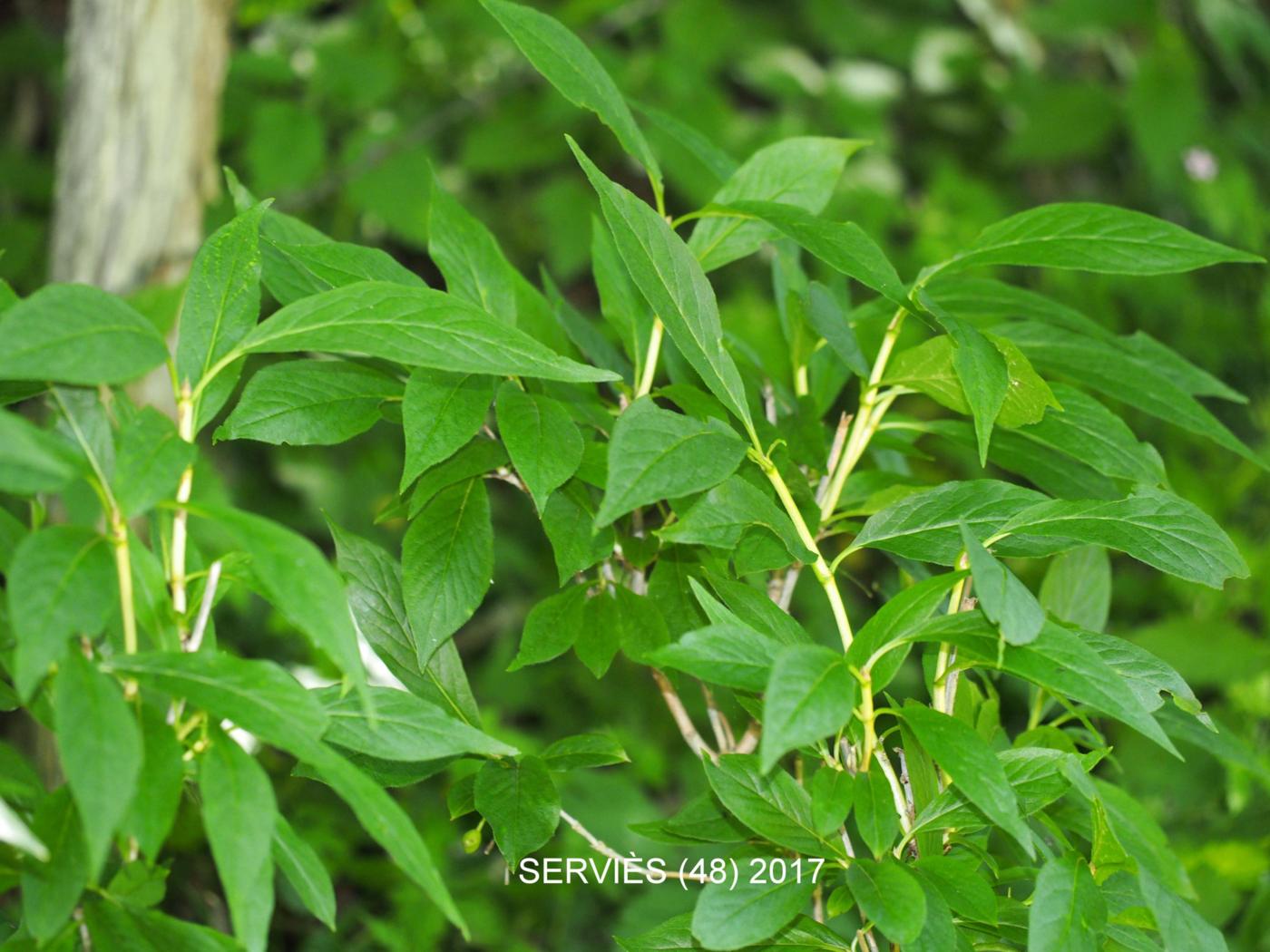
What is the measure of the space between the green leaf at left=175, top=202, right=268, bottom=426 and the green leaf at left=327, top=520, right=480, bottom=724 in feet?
0.38

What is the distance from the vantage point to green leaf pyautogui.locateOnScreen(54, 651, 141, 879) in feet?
1.07

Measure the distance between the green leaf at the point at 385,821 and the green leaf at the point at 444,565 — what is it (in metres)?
0.12

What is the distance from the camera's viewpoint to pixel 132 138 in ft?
3.91

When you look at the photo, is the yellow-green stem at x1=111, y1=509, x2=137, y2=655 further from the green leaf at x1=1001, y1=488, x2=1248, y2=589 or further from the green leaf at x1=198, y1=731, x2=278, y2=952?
the green leaf at x1=1001, y1=488, x2=1248, y2=589

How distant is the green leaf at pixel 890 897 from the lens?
1.36 ft

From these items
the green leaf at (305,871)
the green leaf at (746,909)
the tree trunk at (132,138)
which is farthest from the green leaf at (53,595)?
the tree trunk at (132,138)

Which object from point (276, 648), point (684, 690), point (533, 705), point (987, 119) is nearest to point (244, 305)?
point (684, 690)

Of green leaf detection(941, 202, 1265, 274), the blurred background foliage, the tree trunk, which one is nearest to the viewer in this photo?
green leaf detection(941, 202, 1265, 274)

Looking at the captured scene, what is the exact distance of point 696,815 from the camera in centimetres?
56

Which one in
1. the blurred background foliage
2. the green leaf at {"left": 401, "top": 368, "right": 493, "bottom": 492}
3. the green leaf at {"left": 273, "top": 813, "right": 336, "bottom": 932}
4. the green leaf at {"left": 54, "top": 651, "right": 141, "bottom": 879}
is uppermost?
the green leaf at {"left": 401, "top": 368, "right": 493, "bottom": 492}

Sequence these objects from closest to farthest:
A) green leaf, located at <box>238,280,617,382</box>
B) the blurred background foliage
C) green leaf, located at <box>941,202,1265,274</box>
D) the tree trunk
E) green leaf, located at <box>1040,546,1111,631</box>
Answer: green leaf, located at <box>238,280,617,382</box>, green leaf, located at <box>941,202,1265,274</box>, green leaf, located at <box>1040,546,1111,631</box>, the tree trunk, the blurred background foliage

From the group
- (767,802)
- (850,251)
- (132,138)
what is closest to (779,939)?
(767,802)

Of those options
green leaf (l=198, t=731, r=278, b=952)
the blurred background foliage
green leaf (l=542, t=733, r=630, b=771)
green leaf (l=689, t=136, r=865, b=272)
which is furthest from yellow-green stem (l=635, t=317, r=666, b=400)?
the blurred background foliage

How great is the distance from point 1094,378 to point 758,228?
173 millimetres
